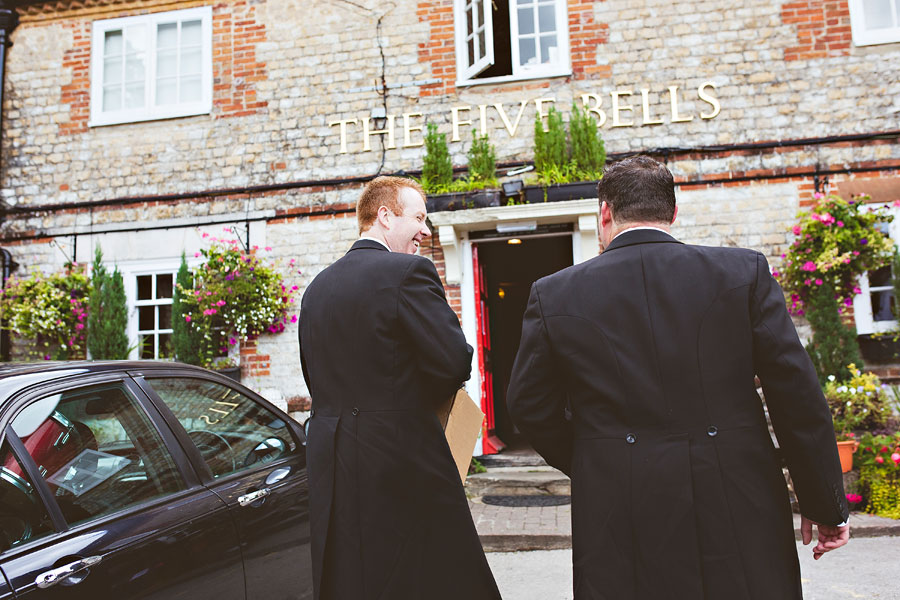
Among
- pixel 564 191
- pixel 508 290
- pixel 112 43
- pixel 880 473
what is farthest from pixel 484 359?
pixel 112 43

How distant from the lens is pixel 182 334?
7.50m

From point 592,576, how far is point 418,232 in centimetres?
129

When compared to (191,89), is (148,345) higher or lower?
lower

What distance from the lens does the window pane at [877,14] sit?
7215mm

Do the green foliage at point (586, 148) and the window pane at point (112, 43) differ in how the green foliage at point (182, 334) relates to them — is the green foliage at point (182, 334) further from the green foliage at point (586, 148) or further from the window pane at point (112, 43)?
the green foliage at point (586, 148)

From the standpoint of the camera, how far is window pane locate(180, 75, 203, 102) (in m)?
8.25

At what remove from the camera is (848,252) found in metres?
6.38

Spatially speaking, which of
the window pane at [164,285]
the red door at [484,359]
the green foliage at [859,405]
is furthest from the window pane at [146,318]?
the green foliage at [859,405]

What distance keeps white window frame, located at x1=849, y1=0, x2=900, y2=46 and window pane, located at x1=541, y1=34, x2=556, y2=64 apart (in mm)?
3137

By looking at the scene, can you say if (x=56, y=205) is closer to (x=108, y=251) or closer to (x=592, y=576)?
(x=108, y=251)

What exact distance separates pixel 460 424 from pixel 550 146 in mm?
5288

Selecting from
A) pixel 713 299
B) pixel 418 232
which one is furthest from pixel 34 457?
pixel 713 299

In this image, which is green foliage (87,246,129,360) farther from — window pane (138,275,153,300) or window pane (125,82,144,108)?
window pane (125,82,144,108)

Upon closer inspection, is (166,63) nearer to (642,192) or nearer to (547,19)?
(547,19)
